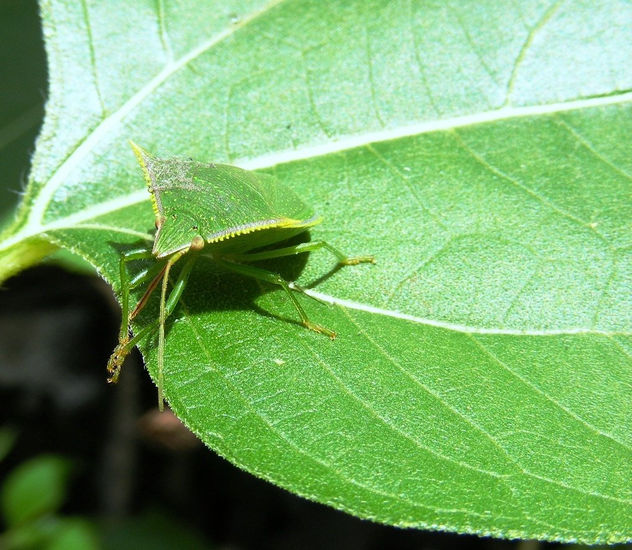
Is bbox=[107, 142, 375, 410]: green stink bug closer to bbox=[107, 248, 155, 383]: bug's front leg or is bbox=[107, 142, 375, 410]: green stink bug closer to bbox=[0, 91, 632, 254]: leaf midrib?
bbox=[107, 248, 155, 383]: bug's front leg

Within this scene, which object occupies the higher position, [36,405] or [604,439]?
[604,439]

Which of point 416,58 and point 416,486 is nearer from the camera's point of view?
point 416,486

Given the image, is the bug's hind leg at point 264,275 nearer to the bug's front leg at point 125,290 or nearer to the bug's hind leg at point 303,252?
the bug's hind leg at point 303,252

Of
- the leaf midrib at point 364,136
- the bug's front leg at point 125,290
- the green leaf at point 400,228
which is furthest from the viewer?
the leaf midrib at point 364,136

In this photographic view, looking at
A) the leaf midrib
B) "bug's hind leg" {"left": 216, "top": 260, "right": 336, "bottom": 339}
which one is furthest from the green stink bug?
the leaf midrib

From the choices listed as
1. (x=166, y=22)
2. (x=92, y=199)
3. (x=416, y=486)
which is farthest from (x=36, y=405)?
(x=416, y=486)

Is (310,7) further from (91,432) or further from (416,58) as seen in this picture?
(91,432)

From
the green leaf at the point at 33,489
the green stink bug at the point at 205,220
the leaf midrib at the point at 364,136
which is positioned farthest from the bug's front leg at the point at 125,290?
the green leaf at the point at 33,489
